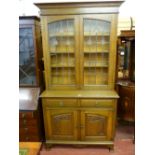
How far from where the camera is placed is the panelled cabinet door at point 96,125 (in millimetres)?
2498

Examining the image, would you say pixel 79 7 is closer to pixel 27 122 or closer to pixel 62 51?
pixel 62 51

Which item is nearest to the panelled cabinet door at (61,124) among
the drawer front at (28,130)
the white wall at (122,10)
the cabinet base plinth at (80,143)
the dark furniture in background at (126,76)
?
the cabinet base plinth at (80,143)

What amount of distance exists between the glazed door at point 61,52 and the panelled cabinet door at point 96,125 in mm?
466

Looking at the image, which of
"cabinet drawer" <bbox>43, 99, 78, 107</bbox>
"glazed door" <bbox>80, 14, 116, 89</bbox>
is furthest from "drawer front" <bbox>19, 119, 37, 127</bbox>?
"glazed door" <bbox>80, 14, 116, 89</bbox>

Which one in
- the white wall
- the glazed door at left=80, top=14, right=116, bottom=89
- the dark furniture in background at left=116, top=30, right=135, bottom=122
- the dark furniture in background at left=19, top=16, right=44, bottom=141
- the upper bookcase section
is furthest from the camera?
the white wall

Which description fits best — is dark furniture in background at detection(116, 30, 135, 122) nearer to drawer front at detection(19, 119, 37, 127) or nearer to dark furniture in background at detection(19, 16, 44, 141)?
dark furniture in background at detection(19, 16, 44, 141)

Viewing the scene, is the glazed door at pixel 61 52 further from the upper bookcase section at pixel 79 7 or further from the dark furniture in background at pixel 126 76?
the dark furniture in background at pixel 126 76

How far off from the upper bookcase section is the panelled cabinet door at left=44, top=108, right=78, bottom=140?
1329 mm

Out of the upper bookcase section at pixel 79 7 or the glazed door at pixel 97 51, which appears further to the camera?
the glazed door at pixel 97 51

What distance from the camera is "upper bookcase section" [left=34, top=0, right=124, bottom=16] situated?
231 cm

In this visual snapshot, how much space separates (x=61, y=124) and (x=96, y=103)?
59 centimetres
